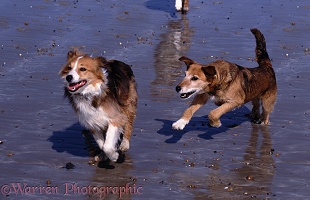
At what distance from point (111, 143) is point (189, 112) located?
1.41 m

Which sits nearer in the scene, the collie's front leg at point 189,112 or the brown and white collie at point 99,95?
the brown and white collie at point 99,95

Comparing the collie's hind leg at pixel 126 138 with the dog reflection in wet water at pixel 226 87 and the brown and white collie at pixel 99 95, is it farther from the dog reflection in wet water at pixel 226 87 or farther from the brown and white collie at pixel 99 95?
the dog reflection in wet water at pixel 226 87

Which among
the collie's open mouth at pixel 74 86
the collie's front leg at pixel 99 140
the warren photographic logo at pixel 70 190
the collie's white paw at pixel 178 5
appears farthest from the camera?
the collie's white paw at pixel 178 5

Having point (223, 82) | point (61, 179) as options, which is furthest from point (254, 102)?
point (61, 179)

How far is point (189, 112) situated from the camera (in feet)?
31.8

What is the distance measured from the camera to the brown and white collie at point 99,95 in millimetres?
8438

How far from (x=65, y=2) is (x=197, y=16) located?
3110mm

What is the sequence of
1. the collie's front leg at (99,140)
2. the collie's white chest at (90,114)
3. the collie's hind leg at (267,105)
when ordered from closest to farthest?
the collie's white chest at (90,114), the collie's front leg at (99,140), the collie's hind leg at (267,105)

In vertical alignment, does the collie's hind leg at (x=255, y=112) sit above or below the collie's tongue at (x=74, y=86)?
below

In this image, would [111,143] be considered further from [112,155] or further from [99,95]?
[99,95]

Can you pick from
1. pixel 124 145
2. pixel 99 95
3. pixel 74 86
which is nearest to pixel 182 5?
pixel 124 145

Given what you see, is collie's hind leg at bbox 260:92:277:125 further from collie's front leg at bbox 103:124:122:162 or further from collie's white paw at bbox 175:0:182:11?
collie's white paw at bbox 175:0:182:11

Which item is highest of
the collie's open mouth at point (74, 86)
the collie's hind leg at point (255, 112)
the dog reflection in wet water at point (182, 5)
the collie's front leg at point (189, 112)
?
the collie's open mouth at point (74, 86)

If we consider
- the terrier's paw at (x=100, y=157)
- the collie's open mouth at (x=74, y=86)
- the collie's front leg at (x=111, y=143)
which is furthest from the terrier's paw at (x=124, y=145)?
the collie's open mouth at (x=74, y=86)
